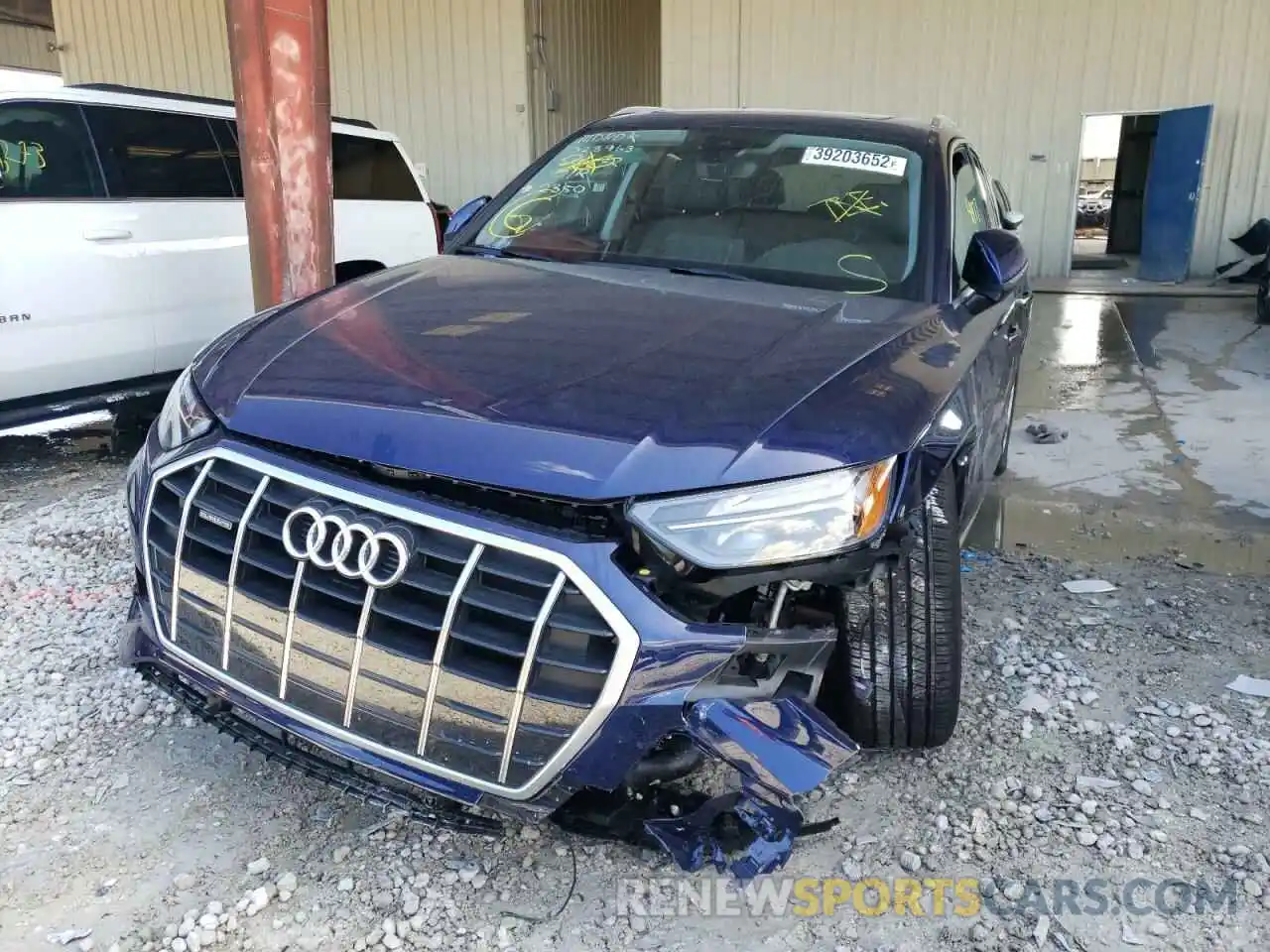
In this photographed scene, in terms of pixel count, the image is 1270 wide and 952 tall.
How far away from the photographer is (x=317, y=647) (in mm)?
1962

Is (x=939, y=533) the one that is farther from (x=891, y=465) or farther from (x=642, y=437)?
(x=642, y=437)

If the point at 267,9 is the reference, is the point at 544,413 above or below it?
below

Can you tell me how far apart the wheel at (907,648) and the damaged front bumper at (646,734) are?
24 centimetres

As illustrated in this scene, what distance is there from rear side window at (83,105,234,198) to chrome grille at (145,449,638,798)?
11.8 feet

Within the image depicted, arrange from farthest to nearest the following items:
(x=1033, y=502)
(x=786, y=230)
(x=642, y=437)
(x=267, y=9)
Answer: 1. (x=1033, y=502)
2. (x=267, y=9)
3. (x=786, y=230)
4. (x=642, y=437)

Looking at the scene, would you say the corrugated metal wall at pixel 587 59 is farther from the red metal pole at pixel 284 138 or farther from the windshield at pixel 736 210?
the windshield at pixel 736 210

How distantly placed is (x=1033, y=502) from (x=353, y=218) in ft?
14.2

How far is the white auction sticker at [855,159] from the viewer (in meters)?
3.26

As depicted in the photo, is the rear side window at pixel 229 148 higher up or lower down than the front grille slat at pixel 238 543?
higher up

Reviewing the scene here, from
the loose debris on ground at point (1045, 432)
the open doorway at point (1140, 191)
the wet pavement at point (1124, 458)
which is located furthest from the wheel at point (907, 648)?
the open doorway at point (1140, 191)

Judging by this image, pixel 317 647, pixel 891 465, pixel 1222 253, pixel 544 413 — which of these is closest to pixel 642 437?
pixel 544 413

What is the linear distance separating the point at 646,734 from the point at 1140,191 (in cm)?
1633

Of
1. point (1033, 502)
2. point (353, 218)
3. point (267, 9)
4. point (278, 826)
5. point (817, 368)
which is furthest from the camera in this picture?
point (353, 218)

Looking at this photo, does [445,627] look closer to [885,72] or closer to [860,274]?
[860,274]
